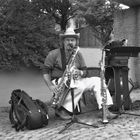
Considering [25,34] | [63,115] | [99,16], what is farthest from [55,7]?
[99,16]

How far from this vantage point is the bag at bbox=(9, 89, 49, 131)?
4.39 metres

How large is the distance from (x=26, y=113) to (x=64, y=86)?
0.73 meters

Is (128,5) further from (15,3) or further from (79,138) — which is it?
(79,138)

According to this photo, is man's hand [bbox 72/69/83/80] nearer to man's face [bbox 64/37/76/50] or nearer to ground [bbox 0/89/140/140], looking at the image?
man's face [bbox 64/37/76/50]

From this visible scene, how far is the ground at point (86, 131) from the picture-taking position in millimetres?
3796

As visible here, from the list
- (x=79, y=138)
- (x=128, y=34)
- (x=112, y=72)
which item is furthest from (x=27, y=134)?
(x=128, y=34)

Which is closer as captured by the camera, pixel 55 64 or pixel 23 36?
pixel 55 64

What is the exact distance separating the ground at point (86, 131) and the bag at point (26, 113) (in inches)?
3.7

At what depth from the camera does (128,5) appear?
932 cm

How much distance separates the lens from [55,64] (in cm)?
495

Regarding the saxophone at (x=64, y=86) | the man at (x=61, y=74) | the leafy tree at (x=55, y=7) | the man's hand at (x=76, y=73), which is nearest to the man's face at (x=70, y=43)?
the man at (x=61, y=74)

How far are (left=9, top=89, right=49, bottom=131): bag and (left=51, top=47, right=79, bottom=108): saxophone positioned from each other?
0.78 feet

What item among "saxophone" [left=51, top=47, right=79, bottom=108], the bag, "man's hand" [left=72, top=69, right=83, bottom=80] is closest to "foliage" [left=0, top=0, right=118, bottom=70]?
the bag

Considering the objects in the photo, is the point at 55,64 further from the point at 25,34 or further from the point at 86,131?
the point at 25,34
